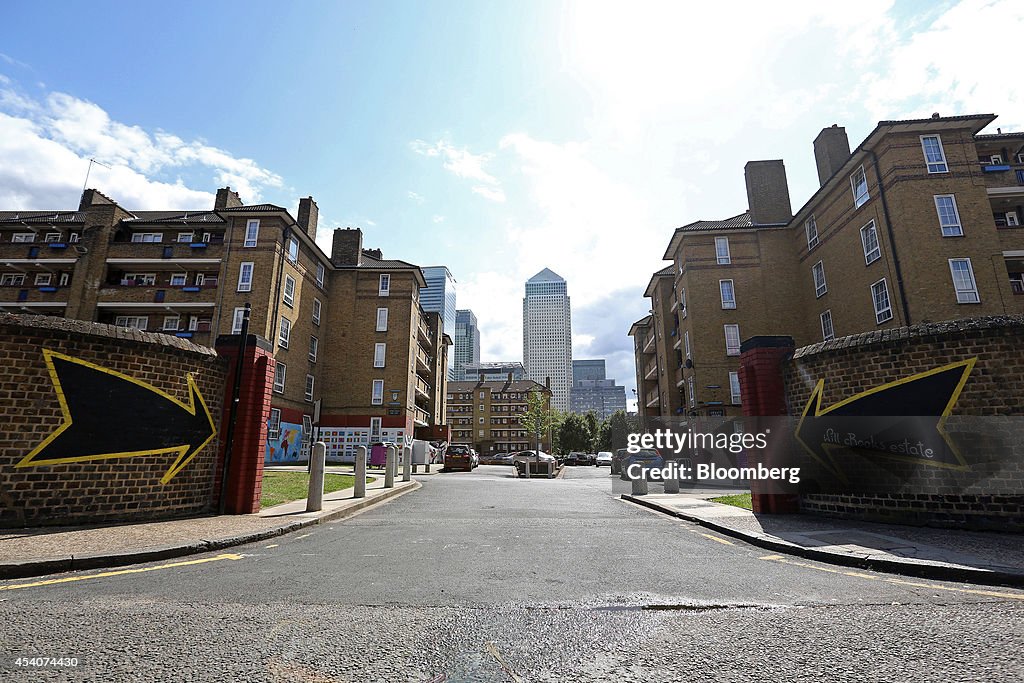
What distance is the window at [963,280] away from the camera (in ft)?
70.5

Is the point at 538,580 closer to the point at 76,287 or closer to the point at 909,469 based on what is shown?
the point at 909,469

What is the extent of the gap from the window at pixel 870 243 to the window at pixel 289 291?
35.0 metres

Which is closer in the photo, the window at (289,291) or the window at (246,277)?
the window at (246,277)

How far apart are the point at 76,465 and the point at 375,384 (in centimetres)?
3195

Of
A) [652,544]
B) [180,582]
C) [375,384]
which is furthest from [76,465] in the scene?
[375,384]

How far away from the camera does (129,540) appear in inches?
273

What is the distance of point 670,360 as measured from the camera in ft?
131

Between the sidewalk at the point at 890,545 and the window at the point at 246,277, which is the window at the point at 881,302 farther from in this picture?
the window at the point at 246,277

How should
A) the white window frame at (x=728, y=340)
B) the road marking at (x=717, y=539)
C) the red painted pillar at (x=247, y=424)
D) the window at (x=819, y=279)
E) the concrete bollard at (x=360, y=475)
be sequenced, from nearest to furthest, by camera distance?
the road marking at (x=717, y=539) → the red painted pillar at (x=247, y=424) → the concrete bollard at (x=360, y=475) → the window at (x=819, y=279) → the white window frame at (x=728, y=340)

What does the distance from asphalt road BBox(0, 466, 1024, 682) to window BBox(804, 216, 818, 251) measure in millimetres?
29628

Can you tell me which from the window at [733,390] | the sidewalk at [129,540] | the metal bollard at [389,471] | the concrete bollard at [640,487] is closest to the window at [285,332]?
the metal bollard at [389,471]

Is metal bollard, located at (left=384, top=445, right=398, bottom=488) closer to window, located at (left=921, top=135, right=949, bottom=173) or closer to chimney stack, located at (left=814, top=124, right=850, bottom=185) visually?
window, located at (left=921, top=135, right=949, bottom=173)

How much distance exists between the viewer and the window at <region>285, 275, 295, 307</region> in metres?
34.2

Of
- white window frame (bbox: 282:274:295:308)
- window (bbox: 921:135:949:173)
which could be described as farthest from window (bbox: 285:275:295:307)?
window (bbox: 921:135:949:173)
